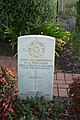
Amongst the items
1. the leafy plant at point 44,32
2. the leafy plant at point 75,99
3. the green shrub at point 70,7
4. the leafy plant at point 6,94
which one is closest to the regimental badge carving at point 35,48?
the leafy plant at point 6,94

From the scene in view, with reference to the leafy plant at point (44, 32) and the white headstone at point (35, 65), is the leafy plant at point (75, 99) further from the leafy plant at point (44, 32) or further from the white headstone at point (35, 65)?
the leafy plant at point (44, 32)

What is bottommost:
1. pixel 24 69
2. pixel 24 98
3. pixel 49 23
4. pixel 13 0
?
pixel 24 98

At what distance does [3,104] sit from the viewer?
10.1ft

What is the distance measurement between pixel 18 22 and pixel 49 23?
0.61m

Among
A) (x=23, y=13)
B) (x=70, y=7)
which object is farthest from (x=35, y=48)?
(x=70, y=7)

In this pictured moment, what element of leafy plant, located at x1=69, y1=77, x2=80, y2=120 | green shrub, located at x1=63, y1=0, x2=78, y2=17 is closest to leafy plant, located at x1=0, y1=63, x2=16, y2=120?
leafy plant, located at x1=69, y1=77, x2=80, y2=120

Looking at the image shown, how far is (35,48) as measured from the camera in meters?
3.55

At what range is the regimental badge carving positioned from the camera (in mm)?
3557

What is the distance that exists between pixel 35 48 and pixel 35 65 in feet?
0.73

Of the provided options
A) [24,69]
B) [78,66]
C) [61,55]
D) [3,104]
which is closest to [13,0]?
[61,55]

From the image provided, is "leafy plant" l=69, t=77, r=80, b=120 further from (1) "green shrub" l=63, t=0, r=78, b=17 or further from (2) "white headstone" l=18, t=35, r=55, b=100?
(1) "green shrub" l=63, t=0, r=78, b=17

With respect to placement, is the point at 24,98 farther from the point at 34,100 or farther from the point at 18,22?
the point at 18,22

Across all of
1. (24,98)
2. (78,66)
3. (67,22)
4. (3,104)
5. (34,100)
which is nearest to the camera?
(3,104)

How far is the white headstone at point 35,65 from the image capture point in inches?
140
